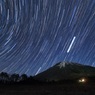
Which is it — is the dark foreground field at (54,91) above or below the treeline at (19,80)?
below

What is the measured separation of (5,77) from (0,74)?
7235mm

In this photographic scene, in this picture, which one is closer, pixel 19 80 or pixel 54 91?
pixel 54 91

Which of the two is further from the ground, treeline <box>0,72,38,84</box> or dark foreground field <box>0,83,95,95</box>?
treeline <box>0,72,38,84</box>

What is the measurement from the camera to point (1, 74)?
16950cm

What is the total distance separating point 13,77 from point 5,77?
963 cm

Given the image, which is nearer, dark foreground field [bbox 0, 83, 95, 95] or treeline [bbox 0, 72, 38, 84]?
dark foreground field [bbox 0, 83, 95, 95]

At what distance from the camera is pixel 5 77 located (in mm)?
163250

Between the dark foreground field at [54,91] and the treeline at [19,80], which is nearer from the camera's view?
the dark foreground field at [54,91]

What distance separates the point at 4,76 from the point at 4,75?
6.46 feet

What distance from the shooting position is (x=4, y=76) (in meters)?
166

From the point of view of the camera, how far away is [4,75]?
168 metres

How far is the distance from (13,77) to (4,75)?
7172 mm

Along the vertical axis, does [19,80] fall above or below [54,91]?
above

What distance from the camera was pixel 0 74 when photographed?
168625 mm
